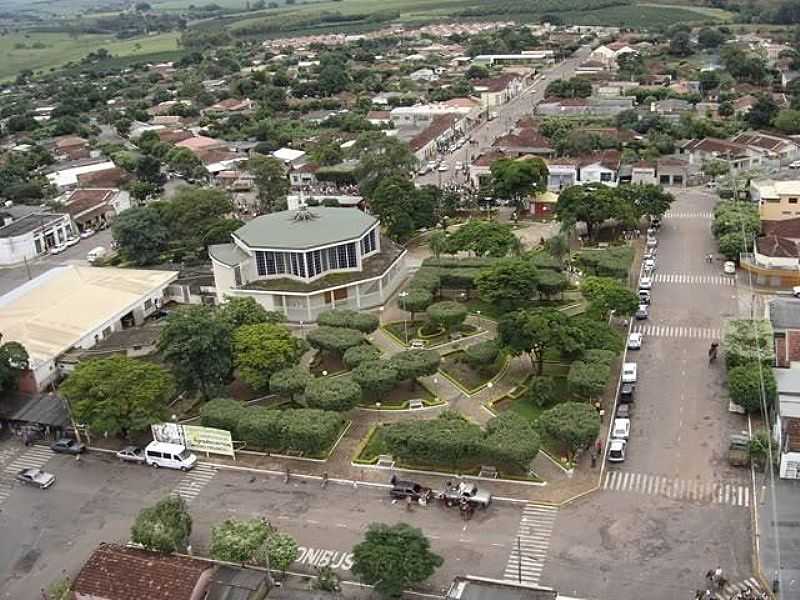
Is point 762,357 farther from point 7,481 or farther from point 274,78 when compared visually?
point 274,78

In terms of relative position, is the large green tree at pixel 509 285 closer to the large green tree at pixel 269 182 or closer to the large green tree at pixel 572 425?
the large green tree at pixel 572 425

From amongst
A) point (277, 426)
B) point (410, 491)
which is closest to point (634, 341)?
point (410, 491)

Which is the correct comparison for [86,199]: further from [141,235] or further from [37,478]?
[37,478]

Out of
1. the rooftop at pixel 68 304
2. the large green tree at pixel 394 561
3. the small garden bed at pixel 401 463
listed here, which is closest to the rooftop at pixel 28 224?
the rooftop at pixel 68 304

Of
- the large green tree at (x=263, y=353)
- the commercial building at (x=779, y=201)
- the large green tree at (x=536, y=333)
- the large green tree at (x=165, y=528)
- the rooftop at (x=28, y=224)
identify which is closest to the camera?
the large green tree at (x=165, y=528)

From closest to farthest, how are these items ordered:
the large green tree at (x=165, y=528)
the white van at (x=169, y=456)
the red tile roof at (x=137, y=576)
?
the red tile roof at (x=137, y=576), the large green tree at (x=165, y=528), the white van at (x=169, y=456)

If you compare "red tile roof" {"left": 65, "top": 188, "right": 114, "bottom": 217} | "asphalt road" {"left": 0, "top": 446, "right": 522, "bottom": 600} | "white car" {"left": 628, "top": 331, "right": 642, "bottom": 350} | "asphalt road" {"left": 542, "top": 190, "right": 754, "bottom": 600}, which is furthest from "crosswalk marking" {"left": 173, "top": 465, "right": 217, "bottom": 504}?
"red tile roof" {"left": 65, "top": 188, "right": 114, "bottom": 217}

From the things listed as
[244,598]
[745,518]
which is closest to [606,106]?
[745,518]
